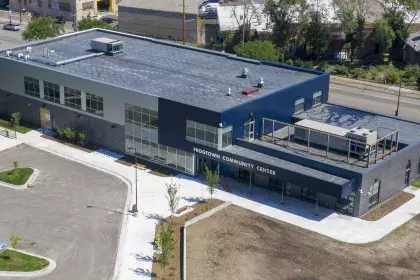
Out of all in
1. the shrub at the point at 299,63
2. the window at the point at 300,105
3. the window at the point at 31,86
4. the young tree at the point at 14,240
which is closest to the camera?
the young tree at the point at 14,240

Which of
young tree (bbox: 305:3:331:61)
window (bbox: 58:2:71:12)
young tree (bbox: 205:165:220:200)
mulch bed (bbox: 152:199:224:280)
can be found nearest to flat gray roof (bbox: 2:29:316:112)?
young tree (bbox: 205:165:220:200)

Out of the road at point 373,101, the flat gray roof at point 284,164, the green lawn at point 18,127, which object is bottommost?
the green lawn at point 18,127

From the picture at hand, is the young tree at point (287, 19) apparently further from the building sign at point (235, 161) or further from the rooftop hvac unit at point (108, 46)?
the building sign at point (235, 161)

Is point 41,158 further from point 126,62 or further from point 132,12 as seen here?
point 132,12

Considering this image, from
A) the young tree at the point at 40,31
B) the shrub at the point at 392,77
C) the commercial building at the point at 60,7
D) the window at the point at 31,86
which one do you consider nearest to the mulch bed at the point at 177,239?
the window at the point at 31,86

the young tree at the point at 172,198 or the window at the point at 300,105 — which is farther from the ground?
the window at the point at 300,105

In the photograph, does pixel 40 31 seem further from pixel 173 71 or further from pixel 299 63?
pixel 299 63
